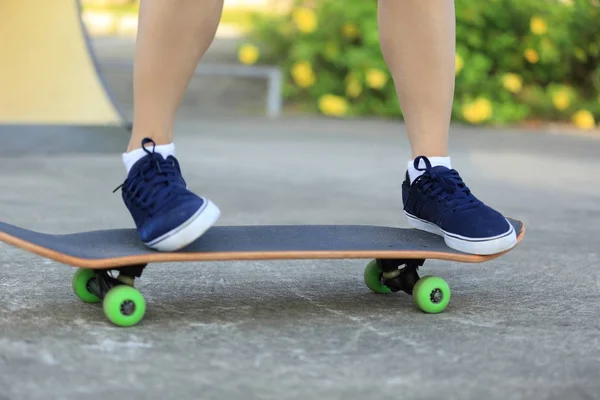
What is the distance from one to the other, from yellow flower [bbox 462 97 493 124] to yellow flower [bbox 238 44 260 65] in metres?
1.69

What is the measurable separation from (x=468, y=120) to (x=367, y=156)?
73.1 inches

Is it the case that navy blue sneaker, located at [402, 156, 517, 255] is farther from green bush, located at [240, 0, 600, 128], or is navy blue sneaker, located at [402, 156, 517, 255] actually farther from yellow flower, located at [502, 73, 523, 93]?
yellow flower, located at [502, 73, 523, 93]

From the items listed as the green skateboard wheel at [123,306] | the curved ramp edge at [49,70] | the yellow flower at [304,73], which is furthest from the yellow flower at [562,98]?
the green skateboard wheel at [123,306]

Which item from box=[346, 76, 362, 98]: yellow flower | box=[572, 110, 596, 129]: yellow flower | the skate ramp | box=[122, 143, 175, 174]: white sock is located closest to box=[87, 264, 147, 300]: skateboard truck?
box=[122, 143, 175, 174]: white sock

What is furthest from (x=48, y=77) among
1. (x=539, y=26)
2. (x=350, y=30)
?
(x=539, y=26)

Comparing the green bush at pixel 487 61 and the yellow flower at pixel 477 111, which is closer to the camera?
the yellow flower at pixel 477 111

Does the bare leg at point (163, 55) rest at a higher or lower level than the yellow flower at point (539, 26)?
lower

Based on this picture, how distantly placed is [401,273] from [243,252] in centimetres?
38

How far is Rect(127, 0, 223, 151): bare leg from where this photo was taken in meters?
1.76

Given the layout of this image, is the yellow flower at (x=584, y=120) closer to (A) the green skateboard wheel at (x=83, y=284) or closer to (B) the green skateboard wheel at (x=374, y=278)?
(B) the green skateboard wheel at (x=374, y=278)

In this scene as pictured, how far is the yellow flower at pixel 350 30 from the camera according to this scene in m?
6.73

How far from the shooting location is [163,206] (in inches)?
64.5

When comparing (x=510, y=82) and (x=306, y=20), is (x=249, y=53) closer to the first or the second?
(x=306, y=20)

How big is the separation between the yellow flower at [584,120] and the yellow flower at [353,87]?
1528 millimetres
